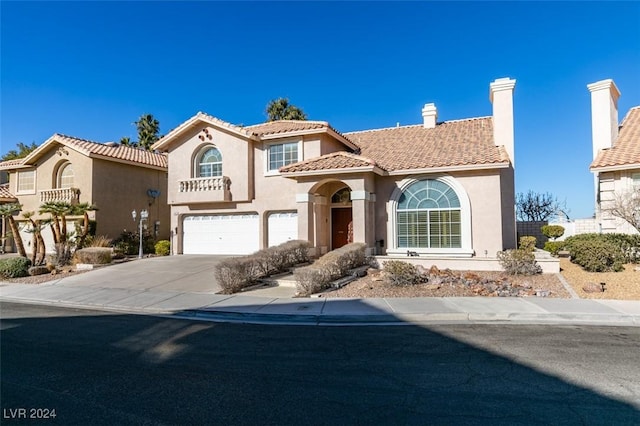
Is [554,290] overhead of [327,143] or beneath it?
beneath

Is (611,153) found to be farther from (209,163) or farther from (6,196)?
(6,196)

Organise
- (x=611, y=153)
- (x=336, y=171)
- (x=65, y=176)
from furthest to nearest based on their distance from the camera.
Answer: (x=65, y=176) → (x=611, y=153) → (x=336, y=171)

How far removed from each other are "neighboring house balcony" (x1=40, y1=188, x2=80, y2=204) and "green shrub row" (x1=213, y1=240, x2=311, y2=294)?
14.3 m

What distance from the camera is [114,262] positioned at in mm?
17625

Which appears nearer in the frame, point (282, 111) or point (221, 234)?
point (221, 234)

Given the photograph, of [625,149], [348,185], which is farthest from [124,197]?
[625,149]

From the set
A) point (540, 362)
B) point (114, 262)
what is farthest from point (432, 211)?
point (114, 262)

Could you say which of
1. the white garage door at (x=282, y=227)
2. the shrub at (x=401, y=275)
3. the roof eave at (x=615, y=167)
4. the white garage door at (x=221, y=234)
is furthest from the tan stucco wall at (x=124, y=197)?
the roof eave at (x=615, y=167)

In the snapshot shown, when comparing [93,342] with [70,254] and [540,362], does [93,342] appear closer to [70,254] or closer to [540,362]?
[540,362]

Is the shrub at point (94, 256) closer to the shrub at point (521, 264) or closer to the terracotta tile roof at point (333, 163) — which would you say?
the terracotta tile roof at point (333, 163)

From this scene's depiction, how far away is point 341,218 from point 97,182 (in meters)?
14.3

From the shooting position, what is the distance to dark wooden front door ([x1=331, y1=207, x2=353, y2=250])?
58.1ft

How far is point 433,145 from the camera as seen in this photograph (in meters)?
17.7

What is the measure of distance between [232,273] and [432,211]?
8946 millimetres
